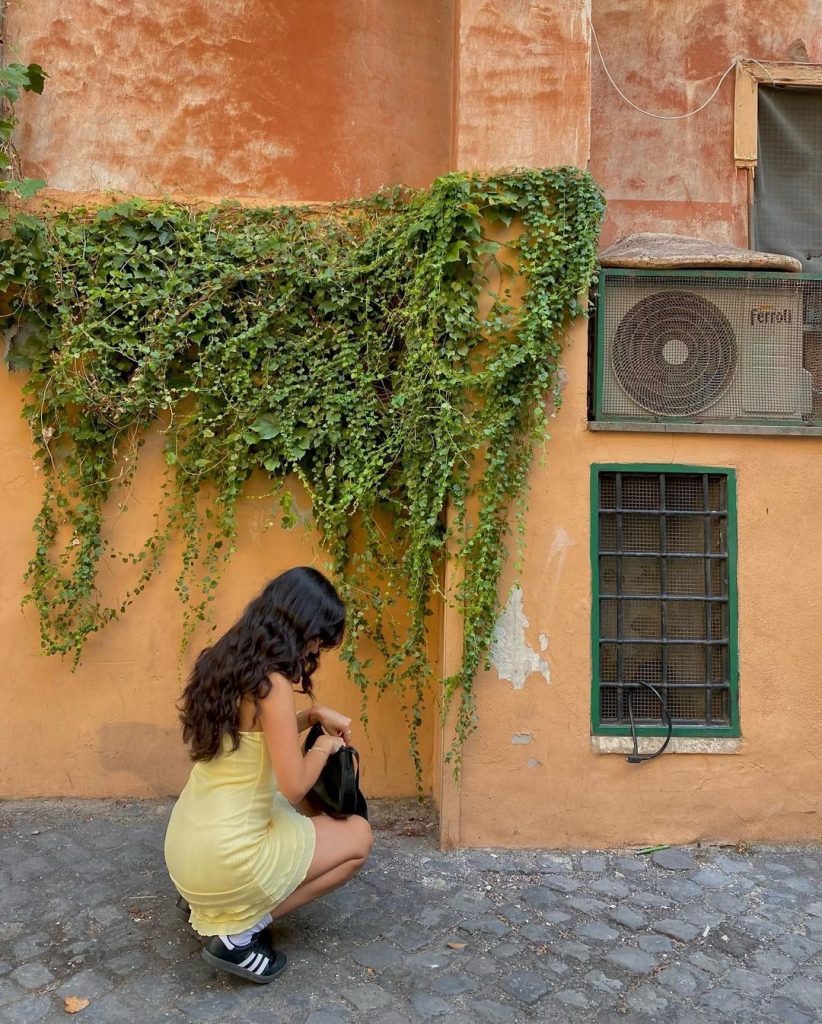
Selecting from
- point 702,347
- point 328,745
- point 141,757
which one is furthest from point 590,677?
point 141,757

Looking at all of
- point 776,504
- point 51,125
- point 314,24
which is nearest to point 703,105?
point 314,24

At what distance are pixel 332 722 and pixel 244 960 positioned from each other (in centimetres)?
86

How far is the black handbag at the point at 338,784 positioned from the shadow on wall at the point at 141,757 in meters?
1.71

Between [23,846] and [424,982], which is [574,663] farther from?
[23,846]

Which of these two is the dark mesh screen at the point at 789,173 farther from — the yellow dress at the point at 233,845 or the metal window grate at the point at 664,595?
the yellow dress at the point at 233,845

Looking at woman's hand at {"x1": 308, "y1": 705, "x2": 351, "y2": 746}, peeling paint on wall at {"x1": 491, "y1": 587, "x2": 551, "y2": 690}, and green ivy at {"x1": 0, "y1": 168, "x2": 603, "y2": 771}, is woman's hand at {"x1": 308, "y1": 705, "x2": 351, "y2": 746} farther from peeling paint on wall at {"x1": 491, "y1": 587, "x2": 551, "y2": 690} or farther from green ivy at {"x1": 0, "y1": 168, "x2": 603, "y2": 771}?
peeling paint on wall at {"x1": 491, "y1": 587, "x2": 551, "y2": 690}

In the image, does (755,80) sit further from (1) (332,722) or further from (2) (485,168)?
(1) (332,722)

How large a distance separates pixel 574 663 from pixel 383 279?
214cm

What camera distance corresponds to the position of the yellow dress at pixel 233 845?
2979 millimetres

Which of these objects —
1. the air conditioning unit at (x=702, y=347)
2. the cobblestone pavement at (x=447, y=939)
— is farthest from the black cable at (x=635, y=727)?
the air conditioning unit at (x=702, y=347)

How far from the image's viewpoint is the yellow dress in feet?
9.77

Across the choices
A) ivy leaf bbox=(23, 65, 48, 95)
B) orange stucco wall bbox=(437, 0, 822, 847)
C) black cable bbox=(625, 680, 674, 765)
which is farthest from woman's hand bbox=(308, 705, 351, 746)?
ivy leaf bbox=(23, 65, 48, 95)

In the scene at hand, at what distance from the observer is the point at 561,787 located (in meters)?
4.32

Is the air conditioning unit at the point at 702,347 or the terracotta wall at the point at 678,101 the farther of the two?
the terracotta wall at the point at 678,101
